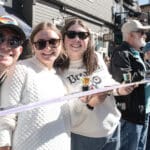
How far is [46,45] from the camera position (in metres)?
2.70

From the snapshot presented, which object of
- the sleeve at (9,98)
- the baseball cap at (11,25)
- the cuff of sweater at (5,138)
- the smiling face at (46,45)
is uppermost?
the baseball cap at (11,25)

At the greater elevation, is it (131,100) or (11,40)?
(11,40)

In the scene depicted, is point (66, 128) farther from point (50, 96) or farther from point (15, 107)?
point (15, 107)

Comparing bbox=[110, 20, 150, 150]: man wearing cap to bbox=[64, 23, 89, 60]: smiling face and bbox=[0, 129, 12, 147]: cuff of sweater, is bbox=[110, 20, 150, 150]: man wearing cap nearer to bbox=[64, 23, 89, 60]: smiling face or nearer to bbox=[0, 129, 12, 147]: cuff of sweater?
bbox=[64, 23, 89, 60]: smiling face

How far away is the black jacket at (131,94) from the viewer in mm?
4070

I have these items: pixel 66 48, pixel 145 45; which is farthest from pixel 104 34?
pixel 66 48

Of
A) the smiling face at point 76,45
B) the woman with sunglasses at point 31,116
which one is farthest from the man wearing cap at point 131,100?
the woman with sunglasses at point 31,116

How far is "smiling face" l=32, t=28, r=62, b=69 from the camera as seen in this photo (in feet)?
8.83

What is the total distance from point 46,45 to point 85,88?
464 mm

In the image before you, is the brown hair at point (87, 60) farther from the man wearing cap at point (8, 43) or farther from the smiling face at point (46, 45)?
the man wearing cap at point (8, 43)

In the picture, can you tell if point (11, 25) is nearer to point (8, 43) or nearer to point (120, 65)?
point (8, 43)

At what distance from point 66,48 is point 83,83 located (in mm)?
535

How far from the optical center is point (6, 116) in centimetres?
233

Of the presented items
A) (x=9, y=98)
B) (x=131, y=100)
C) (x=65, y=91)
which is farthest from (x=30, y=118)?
(x=131, y=100)
